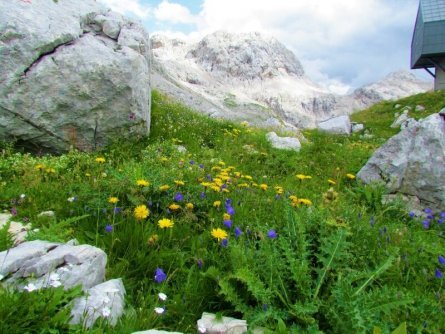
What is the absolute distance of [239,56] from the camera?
59.9 meters

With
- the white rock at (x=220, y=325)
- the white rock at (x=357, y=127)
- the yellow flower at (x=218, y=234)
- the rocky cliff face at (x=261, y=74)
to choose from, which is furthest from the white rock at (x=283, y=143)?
the rocky cliff face at (x=261, y=74)

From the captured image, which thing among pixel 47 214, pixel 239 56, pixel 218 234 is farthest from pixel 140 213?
pixel 239 56

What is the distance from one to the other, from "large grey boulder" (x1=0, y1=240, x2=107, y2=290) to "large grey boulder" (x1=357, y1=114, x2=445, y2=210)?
20.4 ft

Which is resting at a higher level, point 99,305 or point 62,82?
point 62,82

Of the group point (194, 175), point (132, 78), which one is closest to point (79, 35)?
point (132, 78)

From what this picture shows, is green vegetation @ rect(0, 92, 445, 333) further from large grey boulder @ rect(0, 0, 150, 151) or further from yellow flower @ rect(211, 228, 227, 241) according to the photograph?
large grey boulder @ rect(0, 0, 150, 151)

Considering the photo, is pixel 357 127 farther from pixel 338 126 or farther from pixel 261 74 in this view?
pixel 261 74

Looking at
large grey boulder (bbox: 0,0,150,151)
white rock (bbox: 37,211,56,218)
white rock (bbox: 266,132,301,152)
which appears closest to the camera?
white rock (bbox: 37,211,56,218)

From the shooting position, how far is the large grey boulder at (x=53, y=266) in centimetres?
256

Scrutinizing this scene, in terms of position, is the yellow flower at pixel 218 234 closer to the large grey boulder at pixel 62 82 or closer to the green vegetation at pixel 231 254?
the green vegetation at pixel 231 254

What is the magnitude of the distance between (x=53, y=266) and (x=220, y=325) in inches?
48.0

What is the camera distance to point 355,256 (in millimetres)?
3768

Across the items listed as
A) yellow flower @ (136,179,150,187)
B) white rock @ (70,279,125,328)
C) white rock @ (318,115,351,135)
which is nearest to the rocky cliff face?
white rock @ (318,115,351,135)

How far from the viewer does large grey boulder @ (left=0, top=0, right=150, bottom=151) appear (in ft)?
23.8
